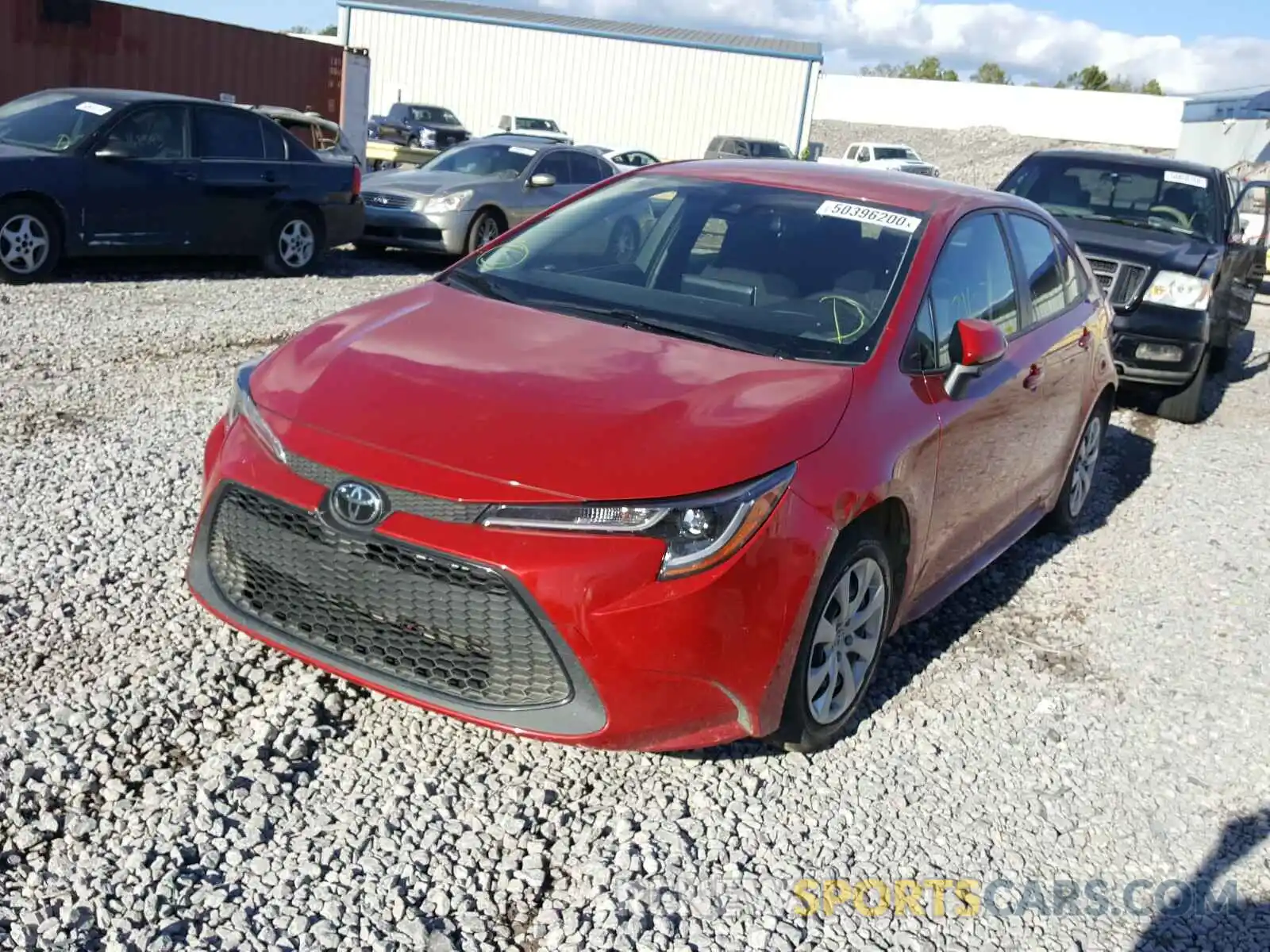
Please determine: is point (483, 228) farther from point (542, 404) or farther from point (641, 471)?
point (641, 471)

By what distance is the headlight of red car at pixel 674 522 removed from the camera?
9.85 feet

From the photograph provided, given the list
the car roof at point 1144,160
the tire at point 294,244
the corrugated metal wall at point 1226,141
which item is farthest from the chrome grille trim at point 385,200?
the corrugated metal wall at point 1226,141

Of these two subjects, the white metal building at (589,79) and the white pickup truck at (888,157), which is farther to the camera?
the white metal building at (589,79)

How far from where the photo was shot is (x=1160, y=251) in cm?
884

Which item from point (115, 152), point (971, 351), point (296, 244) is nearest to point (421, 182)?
point (296, 244)

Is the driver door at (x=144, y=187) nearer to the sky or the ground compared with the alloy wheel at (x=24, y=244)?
nearer to the sky

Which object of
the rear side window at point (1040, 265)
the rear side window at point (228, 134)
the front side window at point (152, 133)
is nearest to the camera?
the rear side window at point (1040, 265)

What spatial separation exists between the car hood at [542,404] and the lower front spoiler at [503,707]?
1.16 feet

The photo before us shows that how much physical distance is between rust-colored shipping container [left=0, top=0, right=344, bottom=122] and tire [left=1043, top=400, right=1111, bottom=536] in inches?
698

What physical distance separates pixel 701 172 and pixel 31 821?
3.31m

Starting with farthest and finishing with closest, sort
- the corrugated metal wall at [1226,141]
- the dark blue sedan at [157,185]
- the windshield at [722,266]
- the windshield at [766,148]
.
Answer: the windshield at [766,148]
the corrugated metal wall at [1226,141]
the dark blue sedan at [157,185]
the windshield at [722,266]

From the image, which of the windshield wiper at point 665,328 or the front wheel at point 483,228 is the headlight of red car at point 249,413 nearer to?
the windshield wiper at point 665,328

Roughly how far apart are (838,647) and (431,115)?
115 feet

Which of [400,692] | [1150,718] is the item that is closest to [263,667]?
[400,692]
